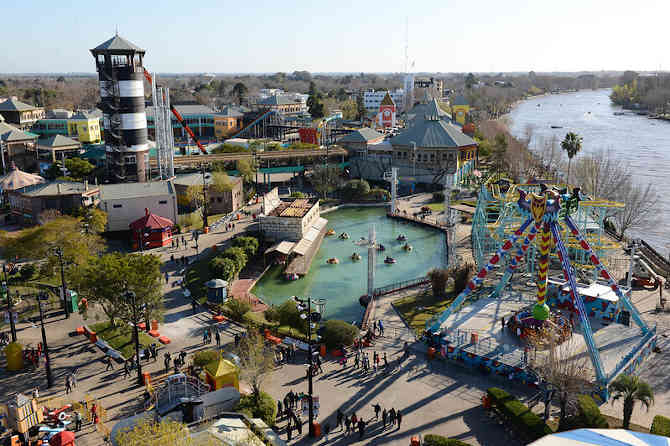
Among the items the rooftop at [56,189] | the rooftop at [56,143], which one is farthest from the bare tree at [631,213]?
the rooftop at [56,143]

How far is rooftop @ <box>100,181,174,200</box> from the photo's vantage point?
5733 centimetres

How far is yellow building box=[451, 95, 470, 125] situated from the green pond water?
78.8 m

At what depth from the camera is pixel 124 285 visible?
33188 millimetres

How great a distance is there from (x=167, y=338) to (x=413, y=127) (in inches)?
2553

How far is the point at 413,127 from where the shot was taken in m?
91.2

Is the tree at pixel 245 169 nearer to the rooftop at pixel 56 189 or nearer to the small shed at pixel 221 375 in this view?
the rooftop at pixel 56 189

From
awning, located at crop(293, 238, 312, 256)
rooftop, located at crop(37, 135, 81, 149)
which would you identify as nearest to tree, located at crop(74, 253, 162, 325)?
awning, located at crop(293, 238, 312, 256)

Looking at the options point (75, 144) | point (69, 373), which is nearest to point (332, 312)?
point (69, 373)

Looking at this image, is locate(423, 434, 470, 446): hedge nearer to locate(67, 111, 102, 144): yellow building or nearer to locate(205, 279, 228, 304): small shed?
locate(205, 279, 228, 304): small shed

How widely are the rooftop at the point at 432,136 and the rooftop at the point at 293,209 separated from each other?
30934 millimetres

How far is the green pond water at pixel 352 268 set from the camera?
152 ft

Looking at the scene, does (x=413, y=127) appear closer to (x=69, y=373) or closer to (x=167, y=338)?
(x=167, y=338)

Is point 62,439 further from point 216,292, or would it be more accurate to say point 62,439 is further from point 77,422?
point 216,292

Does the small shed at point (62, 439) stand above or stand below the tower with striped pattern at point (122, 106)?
below
